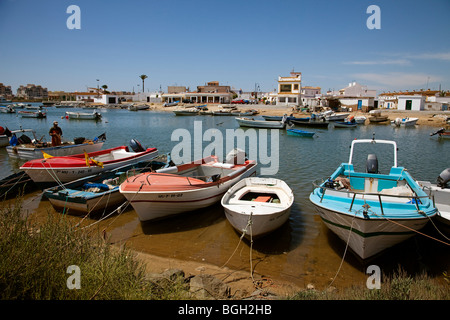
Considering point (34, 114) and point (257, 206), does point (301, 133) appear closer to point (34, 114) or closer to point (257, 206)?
point (257, 206)

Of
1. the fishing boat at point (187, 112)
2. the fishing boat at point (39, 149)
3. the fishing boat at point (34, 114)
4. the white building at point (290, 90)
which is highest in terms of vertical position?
the white building at point (290, 90)

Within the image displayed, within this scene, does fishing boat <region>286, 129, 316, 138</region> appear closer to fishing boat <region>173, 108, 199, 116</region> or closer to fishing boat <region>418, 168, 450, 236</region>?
fishing boat <region>418, 168, 450, 236</region>

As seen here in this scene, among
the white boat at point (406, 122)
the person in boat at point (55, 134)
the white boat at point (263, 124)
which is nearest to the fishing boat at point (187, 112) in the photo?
the white boat at point (263, 124)

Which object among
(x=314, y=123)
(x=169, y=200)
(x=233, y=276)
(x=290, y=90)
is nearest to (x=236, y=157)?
(x=169, y=200)

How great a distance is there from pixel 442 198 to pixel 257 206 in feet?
20.0

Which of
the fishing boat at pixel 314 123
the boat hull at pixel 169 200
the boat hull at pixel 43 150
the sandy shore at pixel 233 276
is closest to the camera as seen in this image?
the sandy shore at pixel 233 276

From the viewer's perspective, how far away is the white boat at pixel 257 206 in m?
7.67

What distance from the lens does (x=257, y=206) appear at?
27.7 ft

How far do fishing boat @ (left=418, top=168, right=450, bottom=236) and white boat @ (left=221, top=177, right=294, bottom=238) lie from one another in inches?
161

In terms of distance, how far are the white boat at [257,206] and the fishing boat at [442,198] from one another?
4.10 metres

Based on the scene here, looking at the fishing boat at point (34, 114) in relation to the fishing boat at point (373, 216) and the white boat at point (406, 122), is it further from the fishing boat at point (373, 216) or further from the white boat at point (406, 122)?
the white boat at point (406, 122)

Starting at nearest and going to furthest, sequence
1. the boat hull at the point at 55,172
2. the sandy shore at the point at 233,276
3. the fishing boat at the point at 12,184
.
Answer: the sandy shore at the point at 233,276
the boat hull at the point at 55,172
the fishing boat at the point at 12,184
